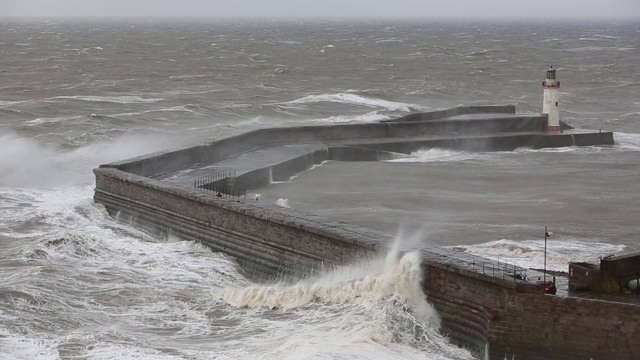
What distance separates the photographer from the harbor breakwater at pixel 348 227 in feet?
45.0

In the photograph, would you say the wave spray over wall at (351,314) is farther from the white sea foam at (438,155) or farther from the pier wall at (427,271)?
the white sea foam at (438,155)

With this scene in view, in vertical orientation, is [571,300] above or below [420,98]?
above

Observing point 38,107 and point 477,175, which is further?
point 38,107

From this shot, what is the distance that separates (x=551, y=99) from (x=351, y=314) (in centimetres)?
2126

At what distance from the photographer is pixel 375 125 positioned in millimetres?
33938

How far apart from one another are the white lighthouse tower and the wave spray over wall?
1944 cm

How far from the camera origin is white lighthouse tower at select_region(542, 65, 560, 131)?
35.0m

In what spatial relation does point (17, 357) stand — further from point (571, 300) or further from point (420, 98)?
point (420, 98)

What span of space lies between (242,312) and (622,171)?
16094 millimetres

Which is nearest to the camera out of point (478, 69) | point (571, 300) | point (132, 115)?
point (571, 300)

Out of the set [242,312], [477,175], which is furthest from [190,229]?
[477,175]

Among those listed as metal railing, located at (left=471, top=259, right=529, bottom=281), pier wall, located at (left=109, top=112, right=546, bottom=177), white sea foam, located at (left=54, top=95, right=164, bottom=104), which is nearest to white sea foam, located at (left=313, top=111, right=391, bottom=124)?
pier wall, located at (left=109, top=112, right=546, bottom=177)

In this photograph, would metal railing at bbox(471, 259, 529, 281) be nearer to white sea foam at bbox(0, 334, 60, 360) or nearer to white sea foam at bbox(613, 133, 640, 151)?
white sea foam at bbox(0, 334, 60, 360)

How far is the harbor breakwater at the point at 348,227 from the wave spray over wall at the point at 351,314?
0.77ft
